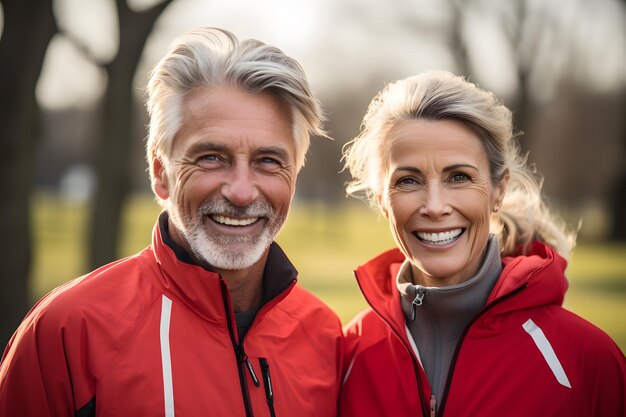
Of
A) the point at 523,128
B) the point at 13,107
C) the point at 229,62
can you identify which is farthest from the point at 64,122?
the point at 229,62

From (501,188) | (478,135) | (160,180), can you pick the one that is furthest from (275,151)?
(501,188)

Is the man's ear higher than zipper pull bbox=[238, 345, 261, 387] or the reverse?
higher

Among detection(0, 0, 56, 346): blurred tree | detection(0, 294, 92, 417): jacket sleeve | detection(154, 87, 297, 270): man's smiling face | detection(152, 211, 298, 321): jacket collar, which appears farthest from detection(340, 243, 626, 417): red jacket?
detection(0, 0, 56, 346): blurred tree

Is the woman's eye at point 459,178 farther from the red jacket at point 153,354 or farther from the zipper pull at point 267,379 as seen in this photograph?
the zipper pull at point 267,379

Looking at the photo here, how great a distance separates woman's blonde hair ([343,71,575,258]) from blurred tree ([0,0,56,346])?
13.8ft

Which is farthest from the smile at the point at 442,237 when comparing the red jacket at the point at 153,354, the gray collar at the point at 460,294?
the red jacket at the point at 153,354

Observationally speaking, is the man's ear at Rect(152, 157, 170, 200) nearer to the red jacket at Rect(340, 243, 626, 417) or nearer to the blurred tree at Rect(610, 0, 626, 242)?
the red jacket at Rect(340, 243, 626, 417)

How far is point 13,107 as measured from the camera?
6.83 m

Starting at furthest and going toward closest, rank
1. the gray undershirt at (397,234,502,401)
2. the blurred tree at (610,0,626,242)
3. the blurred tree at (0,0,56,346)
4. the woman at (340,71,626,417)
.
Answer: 1. the blurred tree at (610,0,626,242)
2. the blurred tree at (0,0,56,346)
3. the gray undershirt at (397,234,502,401)
4. the woman at (340,71,626,417)

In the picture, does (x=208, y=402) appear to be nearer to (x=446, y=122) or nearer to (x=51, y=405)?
(x=51, y=405)

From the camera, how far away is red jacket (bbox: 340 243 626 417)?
305cm

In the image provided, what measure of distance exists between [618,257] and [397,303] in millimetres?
24832

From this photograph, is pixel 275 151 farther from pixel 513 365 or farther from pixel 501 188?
pixel 513 365

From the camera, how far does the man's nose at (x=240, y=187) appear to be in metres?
3.16
